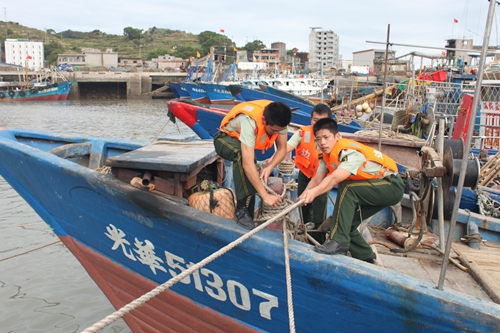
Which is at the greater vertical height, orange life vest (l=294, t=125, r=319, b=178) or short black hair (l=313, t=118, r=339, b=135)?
short black hair (l=313, t=118, r=339, b=135)

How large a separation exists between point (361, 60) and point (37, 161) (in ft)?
210

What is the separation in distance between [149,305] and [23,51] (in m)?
94.3

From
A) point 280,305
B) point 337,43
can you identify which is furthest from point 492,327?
point 337,43

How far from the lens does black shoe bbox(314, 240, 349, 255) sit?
271 centimetres

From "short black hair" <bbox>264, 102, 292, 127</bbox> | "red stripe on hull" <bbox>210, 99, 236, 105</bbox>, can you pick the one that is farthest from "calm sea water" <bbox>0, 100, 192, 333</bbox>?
"red stripe on hull" <bbox>210, 99, 236, 105</bbox>

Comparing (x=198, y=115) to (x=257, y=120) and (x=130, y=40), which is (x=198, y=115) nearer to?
(x=257, y=120)

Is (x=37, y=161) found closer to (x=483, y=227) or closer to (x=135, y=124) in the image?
(x=483, y=227)

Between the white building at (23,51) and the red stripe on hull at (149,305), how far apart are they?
295 feet

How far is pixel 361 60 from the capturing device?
6312 cm

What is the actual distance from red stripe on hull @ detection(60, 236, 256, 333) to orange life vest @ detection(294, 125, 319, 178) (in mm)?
1575

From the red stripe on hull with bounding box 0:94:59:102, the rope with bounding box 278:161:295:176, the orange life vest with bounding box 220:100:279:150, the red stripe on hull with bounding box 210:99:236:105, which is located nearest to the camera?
the orange life vest with bounding box 220:100:279:150

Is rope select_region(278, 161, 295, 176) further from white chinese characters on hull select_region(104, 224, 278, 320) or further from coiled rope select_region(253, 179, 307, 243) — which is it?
white chinese characters on hull select_region(104, 224, 278, 320)

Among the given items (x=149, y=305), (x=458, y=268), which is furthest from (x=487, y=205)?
(x=149, y=305)

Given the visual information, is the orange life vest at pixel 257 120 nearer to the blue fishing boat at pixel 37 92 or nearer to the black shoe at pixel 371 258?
the black shoe at pixel 371 258
